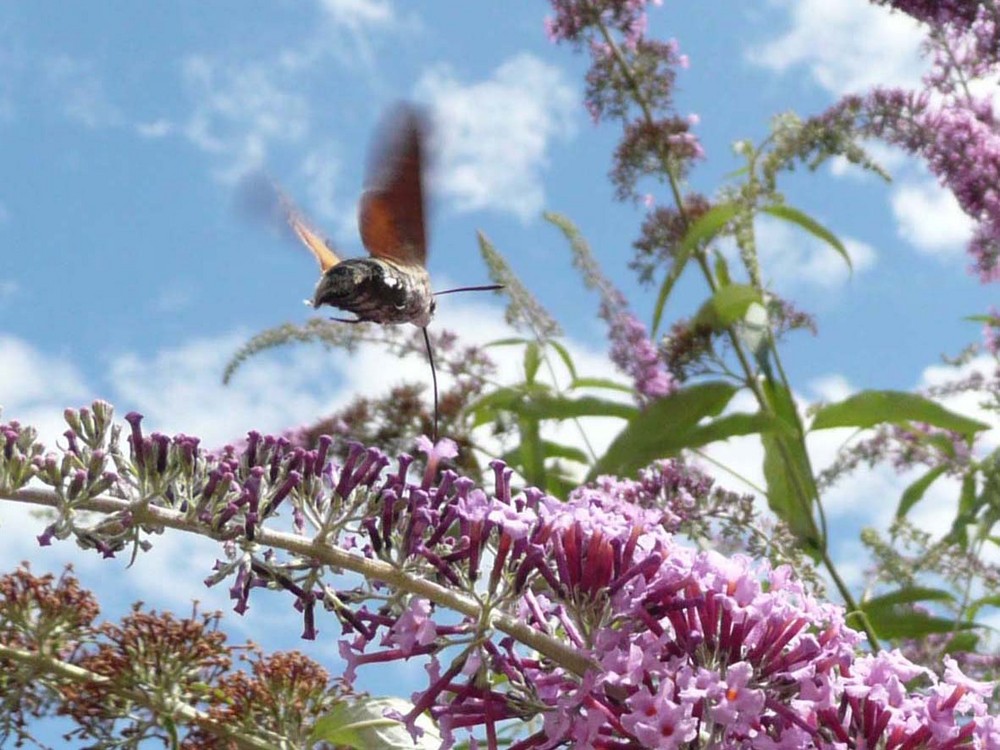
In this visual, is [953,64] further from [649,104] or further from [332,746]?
[332,746]

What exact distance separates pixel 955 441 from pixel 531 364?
1491mm

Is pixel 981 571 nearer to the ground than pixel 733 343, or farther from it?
nearer to the ground

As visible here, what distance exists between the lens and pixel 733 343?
299 centimetres

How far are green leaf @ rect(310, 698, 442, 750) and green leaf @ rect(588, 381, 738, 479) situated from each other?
3.97ft

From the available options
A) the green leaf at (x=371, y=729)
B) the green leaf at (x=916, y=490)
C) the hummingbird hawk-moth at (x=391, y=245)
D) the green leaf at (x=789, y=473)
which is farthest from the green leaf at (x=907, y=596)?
the hummingbird hawk-moth at (x=391, y=245)

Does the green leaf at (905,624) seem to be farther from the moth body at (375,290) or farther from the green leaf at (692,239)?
the moth body at (375,290)

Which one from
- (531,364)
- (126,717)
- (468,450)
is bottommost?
(126,717)

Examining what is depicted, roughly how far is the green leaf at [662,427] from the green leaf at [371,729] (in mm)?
1211

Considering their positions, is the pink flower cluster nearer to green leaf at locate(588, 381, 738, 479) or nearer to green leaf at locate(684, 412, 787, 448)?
green leaf at locate(588, 381, 738, 479)

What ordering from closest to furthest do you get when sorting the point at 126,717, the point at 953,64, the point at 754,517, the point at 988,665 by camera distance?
1. the point at 126,717
2. the point at 754,517
3. the point at 988,665
4. the point at 953,64

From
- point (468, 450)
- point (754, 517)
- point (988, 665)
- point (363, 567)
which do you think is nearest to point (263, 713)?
point (363, 567)

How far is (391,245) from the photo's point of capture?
1.25 metres

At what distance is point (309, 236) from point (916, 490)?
8.16ft

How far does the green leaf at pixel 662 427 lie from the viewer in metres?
2.58
